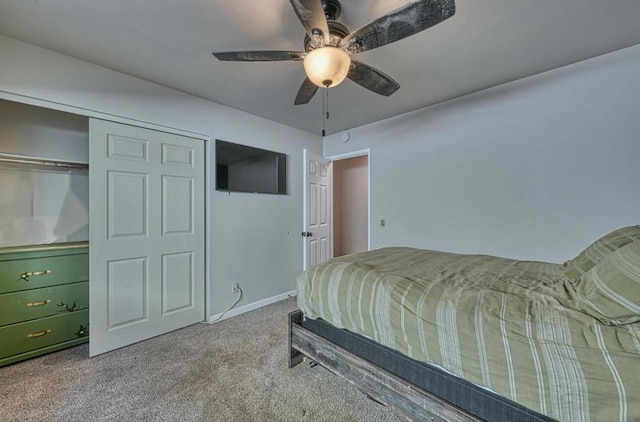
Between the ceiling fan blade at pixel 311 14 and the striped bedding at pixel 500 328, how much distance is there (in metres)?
1.35

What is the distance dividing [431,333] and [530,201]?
6.46 feet

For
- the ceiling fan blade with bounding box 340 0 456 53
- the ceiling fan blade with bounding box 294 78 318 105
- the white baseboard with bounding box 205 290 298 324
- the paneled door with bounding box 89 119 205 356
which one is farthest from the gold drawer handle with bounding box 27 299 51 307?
the ceiling fan blade with bounding box 340 0 456 53

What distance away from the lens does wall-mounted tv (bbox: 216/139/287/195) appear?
9.73 feet

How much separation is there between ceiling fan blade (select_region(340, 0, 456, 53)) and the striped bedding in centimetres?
128

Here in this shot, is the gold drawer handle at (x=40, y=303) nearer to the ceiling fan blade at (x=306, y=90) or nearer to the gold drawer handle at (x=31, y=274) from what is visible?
the gold drawer handle at (x=31, y=274)

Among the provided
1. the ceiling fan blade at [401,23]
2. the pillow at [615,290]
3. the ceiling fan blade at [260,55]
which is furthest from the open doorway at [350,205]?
the pillow at [615,290]

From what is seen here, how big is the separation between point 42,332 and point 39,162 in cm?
149

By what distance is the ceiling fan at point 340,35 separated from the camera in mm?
1127

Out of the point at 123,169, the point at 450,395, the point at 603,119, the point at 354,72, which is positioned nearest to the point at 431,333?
the point at 450,395

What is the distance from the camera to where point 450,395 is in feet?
3.91

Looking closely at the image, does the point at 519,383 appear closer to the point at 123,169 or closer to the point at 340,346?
the point at 340,346

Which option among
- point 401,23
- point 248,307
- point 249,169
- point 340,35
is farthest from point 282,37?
point 248,307

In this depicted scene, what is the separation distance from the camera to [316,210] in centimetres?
371

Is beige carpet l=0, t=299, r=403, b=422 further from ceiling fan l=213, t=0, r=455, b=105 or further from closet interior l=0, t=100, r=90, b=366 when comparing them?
ceiling fan l=213, t=0, r=455, b=105
